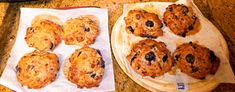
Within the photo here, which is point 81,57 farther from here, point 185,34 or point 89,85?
point 185,34

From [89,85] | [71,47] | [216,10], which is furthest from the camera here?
[216,10]

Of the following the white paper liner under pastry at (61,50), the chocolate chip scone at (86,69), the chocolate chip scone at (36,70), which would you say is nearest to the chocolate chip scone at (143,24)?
the white paper liner under pastry at (61,50)

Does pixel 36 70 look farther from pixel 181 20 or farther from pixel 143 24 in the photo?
pixel 181 20

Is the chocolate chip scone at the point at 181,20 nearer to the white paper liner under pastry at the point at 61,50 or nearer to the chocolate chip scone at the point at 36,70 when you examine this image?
the white paper liner under pastry at the point at 61,50

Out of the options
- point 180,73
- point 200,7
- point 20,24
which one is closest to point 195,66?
point 180,73

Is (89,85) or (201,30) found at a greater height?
(201,30)

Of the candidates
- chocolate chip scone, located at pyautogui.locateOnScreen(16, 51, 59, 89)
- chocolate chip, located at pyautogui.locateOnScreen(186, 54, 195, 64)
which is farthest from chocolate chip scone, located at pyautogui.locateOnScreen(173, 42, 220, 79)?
chocolate chip scone, located at pyautogui.locateOnScreen(16, 51, 59, 89)

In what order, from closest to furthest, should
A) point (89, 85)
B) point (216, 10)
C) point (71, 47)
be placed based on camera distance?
1. point (89, 85)
2. point (71, 47)
3. point (216, 10)
